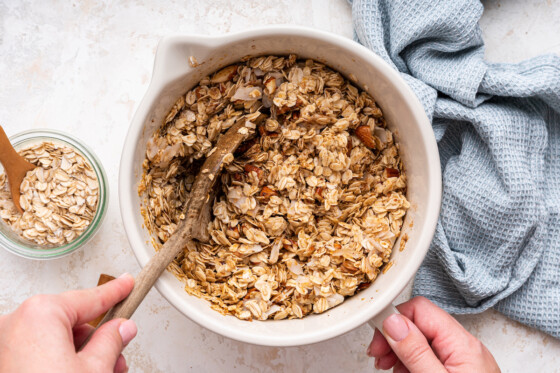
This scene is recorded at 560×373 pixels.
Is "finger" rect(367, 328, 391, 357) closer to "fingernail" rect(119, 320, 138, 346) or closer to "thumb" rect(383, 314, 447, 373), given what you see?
"thumb" rect(383, 314, 447, 373)

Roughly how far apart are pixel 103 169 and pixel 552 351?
3.87ft

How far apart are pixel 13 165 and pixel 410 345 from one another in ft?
3.06

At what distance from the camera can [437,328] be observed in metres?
1.01

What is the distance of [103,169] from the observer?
111 cm

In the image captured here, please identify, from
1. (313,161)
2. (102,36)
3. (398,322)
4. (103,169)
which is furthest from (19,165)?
(398,322)

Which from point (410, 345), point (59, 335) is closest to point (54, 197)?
point (59, 335)

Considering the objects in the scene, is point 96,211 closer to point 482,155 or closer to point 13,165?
point 13,165

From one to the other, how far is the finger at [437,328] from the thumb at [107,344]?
22.8 inches

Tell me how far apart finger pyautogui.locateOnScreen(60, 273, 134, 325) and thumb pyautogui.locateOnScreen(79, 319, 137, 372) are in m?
0.04

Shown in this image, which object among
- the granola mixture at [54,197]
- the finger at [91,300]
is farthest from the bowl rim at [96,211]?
the finger at [91,300]

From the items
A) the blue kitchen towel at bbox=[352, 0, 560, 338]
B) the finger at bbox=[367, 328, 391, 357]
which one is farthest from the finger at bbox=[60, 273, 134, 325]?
the blue kitchen towel at bbox=[352, 0, 560, 338]

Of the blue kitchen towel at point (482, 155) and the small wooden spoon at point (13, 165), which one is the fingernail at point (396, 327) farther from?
the small wooden spoon at point (13, 165)

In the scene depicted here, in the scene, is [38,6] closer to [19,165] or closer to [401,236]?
[19,165]

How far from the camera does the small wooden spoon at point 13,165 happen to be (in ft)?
3.38
